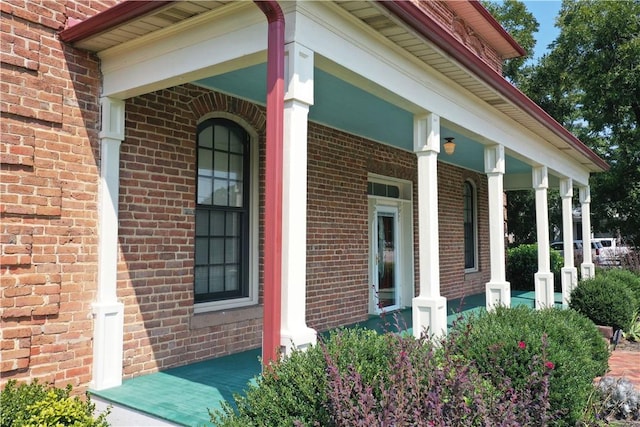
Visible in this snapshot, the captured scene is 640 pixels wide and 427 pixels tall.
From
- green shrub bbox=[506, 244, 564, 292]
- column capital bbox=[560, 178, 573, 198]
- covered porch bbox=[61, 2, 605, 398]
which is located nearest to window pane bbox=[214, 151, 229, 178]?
covered porch bbox=[61, 2, 605, 398]

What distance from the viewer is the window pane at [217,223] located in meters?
6.20

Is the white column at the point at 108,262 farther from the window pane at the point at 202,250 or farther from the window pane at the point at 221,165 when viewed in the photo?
the window pane at the point at 221,165

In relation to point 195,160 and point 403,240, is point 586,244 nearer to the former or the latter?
point 403,240

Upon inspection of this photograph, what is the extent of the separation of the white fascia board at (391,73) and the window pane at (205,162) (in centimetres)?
224

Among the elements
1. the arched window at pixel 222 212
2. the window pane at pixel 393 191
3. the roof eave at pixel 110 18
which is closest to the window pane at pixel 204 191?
the arched window at pixel 222 212

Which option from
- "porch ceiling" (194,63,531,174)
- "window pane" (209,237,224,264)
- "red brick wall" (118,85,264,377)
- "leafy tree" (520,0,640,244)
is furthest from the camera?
"leafy tree" (520,0,640,244)

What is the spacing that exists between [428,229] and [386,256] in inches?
170

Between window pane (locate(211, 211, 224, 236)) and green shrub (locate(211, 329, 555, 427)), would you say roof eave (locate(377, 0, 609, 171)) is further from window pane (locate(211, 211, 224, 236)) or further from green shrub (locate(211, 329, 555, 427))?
window pane (locate(211, 211, 224, 236))

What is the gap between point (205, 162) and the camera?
6.11 m

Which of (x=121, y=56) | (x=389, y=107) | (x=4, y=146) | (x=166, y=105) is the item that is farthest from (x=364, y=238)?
(x=4, y=146)

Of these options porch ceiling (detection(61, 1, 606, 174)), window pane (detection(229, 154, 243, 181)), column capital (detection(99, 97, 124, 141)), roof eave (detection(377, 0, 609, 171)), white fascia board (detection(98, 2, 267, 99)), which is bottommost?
window pane (detection(229, 154, 243, 181))

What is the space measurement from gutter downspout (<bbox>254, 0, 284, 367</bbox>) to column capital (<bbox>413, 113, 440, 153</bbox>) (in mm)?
2498

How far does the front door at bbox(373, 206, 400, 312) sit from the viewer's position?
9617mm

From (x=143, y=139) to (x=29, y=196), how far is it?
132cm
